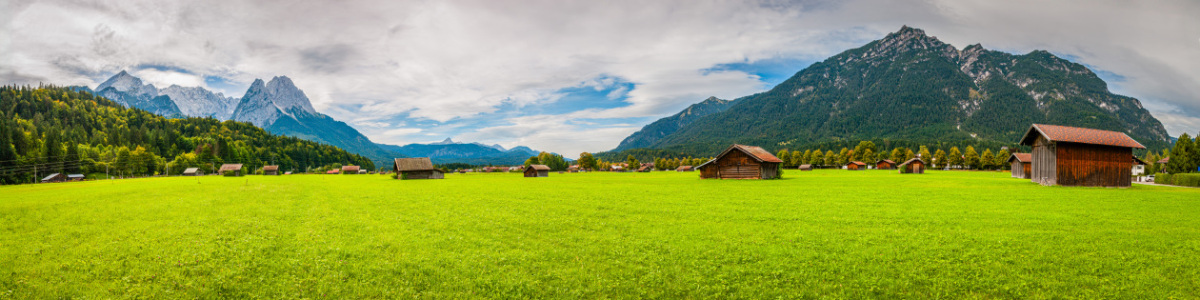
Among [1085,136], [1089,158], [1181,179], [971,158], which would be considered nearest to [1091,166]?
[1089,158]

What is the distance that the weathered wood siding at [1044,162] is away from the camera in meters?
35.8

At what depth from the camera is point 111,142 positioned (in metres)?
128

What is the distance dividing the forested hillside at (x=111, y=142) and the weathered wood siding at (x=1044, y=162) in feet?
474

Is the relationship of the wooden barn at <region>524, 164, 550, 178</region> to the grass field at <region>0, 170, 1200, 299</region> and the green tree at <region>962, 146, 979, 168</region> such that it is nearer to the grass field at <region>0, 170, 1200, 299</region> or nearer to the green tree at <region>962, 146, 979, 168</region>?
the grass field at <region>0, 170, 1200, 299</region>

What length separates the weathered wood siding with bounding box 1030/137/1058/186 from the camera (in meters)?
35.8

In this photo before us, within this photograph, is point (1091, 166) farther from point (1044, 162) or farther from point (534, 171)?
point (534, 171)

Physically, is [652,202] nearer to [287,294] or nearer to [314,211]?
[314,211]

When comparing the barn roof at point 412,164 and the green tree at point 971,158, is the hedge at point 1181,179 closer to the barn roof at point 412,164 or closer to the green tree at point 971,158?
the green tree at point 971,158

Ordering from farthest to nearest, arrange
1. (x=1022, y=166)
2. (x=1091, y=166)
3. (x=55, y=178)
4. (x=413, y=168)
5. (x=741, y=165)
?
(x=55, y=178), (x=413, y=168), (x=1022, y=166), (x=741, y=165), (x=1091, y=166)

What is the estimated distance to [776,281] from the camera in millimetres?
8297

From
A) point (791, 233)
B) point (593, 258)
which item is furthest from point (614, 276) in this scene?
point (791, 233)

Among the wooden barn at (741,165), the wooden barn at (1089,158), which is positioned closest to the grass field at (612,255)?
the wooden barn at (1089,158)

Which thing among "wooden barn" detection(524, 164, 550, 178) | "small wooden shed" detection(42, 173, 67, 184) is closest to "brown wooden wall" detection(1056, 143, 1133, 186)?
"wooden barn" detection(524, 164, 550, 178)

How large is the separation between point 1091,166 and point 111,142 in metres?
196
